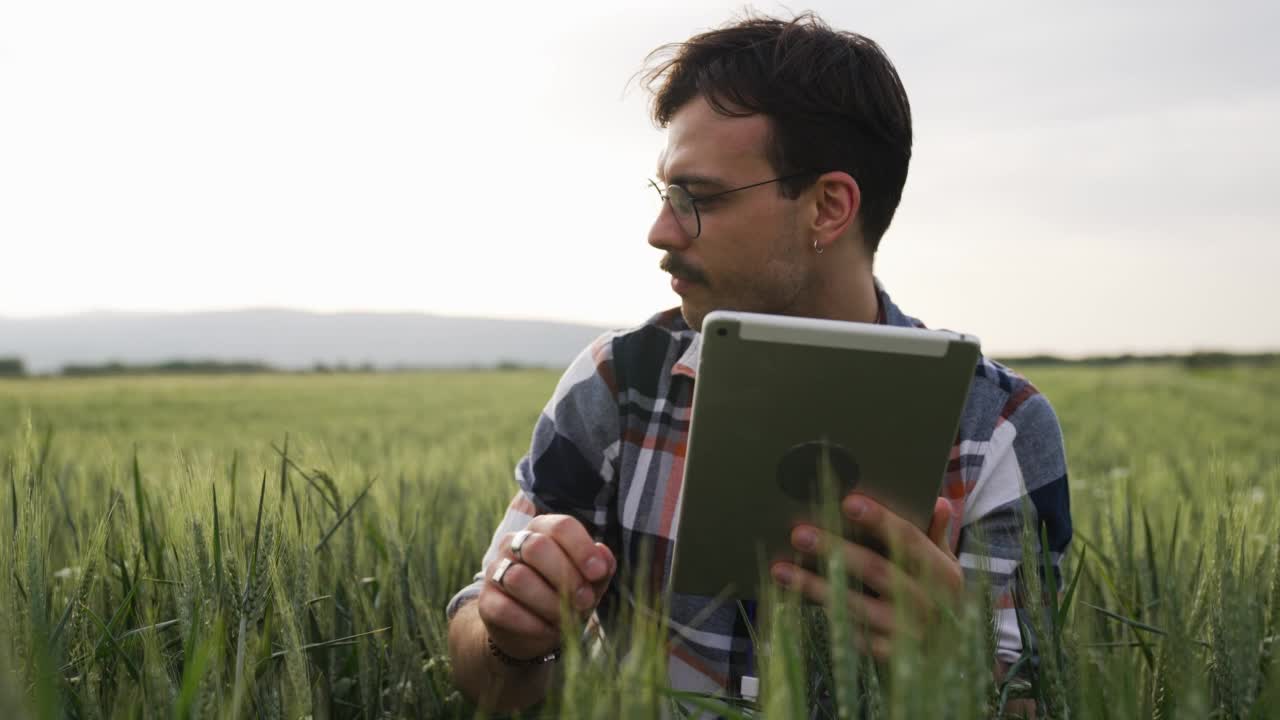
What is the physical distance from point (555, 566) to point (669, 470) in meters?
0.59

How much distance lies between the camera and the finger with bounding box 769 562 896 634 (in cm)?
111

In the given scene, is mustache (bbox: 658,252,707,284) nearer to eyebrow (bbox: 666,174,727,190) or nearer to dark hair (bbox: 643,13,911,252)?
eyebrow (bbox: 666,174,727,190)

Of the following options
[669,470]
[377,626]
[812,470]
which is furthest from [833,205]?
[377,626]

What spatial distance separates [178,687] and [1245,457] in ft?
22.0

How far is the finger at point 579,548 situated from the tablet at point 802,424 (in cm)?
15

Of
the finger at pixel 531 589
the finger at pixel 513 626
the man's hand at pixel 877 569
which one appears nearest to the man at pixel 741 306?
the finger at pixel 513 626

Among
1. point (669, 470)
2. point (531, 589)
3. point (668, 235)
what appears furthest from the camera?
point (669, 470)

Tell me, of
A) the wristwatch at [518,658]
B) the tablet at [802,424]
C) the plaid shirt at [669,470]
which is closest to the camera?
the tablet at [802,424]

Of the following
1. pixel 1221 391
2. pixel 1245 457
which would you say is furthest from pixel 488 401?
pixel 1221 391

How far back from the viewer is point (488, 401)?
539 inches

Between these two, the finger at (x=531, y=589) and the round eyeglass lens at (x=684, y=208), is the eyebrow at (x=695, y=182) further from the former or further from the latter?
the finger at (x=531, y=589)

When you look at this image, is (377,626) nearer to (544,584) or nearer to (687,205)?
(544,584)

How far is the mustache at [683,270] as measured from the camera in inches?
64.5

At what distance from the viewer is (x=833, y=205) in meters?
1.80
